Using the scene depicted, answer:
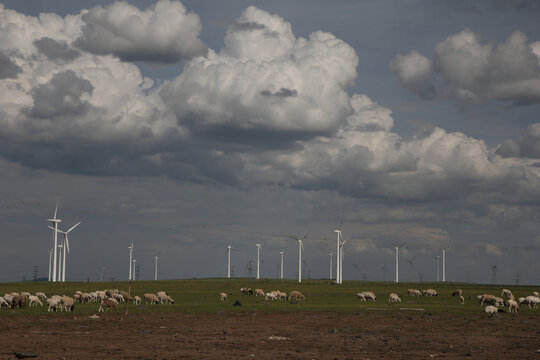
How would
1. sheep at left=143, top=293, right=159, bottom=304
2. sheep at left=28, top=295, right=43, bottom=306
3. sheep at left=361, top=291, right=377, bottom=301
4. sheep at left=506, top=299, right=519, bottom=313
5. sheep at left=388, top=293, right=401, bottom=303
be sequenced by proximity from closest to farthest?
sheep at left=506, top=299, right=519, bottom=313 < sheep at left=28, top=295, right=43, bottom=306 < sheep at left=143, top=293, right=159, bottom=304 < sheep at left=388, top=293, right=401, bottom=303 < sheep at left=361, top=291, right=377, bottom=301

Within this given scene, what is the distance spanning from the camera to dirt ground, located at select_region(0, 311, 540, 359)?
3719cm

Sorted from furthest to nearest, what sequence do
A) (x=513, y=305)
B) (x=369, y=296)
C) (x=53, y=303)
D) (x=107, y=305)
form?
1. (x=369, y=296)
2. (x=513, y=305)
3. (x=107, y=305)
4. (x=53, y=303)

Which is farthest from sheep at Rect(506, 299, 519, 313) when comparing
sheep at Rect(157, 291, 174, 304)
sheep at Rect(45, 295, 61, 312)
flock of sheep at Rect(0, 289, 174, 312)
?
sheep at Rect(45, 295, 61, 312)

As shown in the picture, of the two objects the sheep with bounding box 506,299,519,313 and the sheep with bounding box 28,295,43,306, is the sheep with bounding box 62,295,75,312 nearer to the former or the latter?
the sheep with bounding box 28,295,43,306

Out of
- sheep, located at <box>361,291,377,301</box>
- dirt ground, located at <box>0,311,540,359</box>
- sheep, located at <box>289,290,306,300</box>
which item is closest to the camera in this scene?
dirt ground, located at <box>0,311,540,359</box>

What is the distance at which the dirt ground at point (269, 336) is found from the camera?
3719 cm

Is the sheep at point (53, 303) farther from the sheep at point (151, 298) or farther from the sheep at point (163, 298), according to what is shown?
the sheep at point (163, 298)

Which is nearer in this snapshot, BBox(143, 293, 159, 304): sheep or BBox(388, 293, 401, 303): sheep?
BBox(143, 293, 159, 304): sheep

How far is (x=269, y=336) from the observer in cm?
4709

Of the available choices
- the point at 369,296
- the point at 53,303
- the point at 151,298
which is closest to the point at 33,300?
the point at 53,303

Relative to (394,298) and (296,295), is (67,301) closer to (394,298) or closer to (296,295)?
(296,295)

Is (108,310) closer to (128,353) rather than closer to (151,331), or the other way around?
(151,331)

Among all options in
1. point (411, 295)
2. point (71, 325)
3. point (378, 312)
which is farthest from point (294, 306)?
point (411, 295)

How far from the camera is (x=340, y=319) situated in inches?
2445
